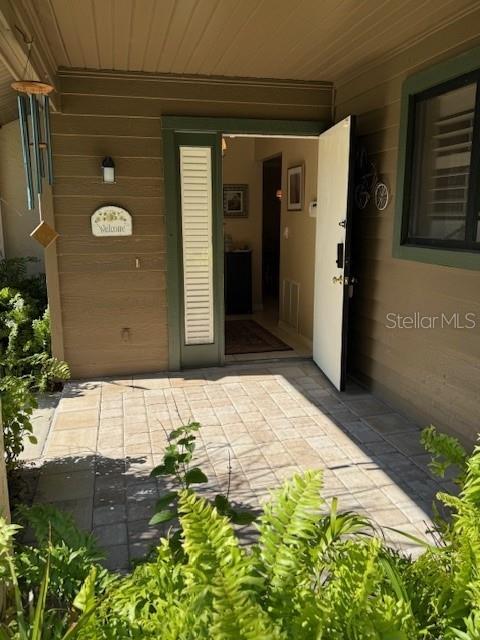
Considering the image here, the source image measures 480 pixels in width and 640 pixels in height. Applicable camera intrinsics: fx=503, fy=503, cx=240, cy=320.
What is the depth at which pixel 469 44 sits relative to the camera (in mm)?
2848

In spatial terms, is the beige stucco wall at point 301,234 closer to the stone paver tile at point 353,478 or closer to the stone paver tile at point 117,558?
the stone paver tile at point 353,478

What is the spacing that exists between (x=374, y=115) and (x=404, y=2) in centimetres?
109

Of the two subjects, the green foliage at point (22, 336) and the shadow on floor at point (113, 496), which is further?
the green foliage at point (22, 336)

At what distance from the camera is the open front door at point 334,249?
3844 millimetres

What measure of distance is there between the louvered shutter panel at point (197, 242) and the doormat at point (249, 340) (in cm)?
68

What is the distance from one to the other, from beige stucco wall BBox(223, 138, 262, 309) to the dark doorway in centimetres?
75

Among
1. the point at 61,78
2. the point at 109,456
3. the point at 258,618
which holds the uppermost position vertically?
the point at 61,78

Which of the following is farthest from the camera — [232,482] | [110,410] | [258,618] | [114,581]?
[110,410]

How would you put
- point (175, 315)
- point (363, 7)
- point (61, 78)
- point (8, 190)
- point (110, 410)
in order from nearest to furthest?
point (363, 7)
point (110, 410)
point (61, 78)
point (175, 315)
point (8, 190)

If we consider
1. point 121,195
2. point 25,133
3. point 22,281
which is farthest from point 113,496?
point 22,281

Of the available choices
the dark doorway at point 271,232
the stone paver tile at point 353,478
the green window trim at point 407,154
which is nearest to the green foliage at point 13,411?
the stone paver tile at point 353,478

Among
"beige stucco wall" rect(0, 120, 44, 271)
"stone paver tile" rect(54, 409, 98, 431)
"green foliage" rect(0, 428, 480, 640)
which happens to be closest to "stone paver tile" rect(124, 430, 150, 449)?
"stone paver tile" rect(54, 409, 98, 431)

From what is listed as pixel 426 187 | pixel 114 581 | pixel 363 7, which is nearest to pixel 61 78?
pixel 363 7

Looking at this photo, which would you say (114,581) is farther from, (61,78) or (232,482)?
(61,78)
